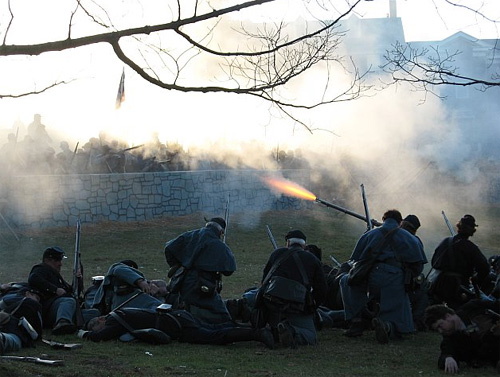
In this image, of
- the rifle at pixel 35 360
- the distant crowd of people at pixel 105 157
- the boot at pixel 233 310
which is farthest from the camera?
the distant crowd of people at pixel 105 157

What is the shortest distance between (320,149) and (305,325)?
25072mm

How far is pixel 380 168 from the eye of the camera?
3628cm

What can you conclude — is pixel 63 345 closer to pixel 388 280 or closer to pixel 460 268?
pixel 388 280

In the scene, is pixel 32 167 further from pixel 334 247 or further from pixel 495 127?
pixel 495 127

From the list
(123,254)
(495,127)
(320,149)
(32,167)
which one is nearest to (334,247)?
(123,254)

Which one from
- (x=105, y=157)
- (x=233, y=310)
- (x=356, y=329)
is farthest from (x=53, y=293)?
(x=105, y=157)

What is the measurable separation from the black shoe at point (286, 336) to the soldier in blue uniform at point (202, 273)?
0.96 metres

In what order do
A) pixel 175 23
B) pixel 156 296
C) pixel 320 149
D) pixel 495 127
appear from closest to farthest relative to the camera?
pixel 175 23, pixel 156 296, pixel 320 149, pixel 495 127

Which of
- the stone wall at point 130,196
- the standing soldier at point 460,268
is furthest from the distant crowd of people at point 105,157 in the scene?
the standing soldier at point 460,268

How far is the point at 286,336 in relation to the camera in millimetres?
9891

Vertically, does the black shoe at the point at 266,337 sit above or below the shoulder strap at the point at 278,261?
below

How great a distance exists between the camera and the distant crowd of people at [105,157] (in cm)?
2567

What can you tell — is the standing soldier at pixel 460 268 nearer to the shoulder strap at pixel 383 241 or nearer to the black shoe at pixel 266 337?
the shoulder strap at pixel 383 241

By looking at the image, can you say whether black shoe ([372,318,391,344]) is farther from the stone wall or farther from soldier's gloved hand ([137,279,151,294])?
the stone wall
